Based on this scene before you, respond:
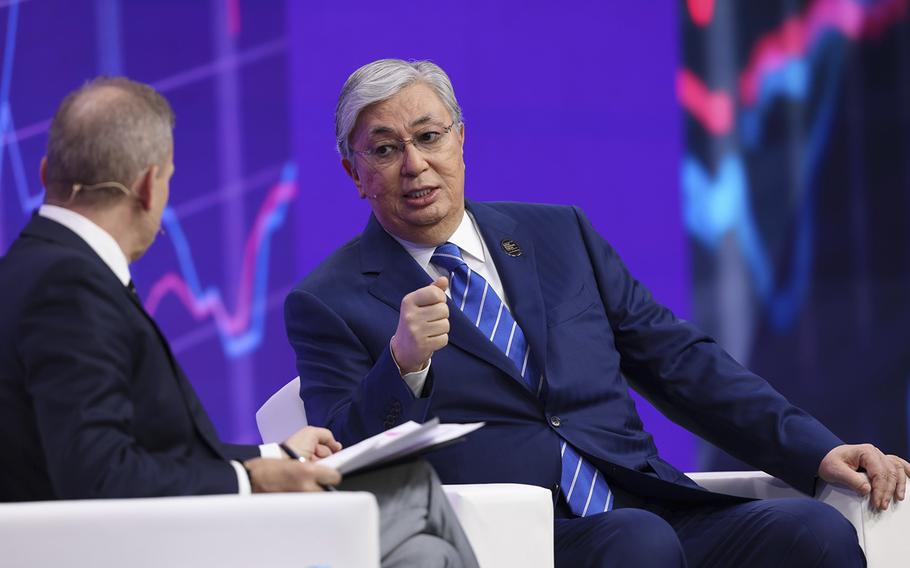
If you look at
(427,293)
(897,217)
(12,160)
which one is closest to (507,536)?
(427,293)

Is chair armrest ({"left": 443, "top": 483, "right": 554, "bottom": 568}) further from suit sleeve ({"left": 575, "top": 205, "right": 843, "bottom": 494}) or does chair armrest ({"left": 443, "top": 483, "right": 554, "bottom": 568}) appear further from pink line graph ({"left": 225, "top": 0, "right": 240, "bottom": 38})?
pink line graph ({"left": 225, "top": 0, "right": 240, "bottom": 38})

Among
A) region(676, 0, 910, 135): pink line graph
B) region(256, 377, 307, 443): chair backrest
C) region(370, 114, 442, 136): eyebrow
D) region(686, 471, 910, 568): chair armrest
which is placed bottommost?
region(686, 471, 910, 568): chair armrest

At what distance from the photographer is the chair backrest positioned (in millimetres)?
2768

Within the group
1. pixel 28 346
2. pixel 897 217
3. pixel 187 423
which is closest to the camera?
pixel 28 346

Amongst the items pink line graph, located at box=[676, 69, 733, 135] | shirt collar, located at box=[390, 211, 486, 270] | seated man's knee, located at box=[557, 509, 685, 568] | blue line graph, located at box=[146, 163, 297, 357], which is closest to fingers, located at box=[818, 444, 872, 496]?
seated man's knee, located at box=[557, 509, 685, 568]

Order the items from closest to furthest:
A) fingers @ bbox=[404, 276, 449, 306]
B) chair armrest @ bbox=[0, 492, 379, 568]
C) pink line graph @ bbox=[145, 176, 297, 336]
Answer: chair armrest @ bbox=[0, 492, 379, 568] < fingers @ bbox=[404, 276, 449, 306] < pink line graph @ bbox=[145, 176, 297, 336]

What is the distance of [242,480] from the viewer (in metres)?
1.86

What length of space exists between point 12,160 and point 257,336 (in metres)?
0.95

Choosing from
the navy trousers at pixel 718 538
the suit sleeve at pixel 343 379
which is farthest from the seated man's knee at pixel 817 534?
the suit sleeve at pixel 343 379

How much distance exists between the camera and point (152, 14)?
4305 millimetres

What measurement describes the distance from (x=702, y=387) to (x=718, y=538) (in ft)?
1.30

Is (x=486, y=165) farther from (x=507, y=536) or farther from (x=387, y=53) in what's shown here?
(x=507, y=536)

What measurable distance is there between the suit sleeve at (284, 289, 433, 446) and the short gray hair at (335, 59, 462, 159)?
426 mm

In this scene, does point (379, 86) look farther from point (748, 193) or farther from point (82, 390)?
point (748, 193)
